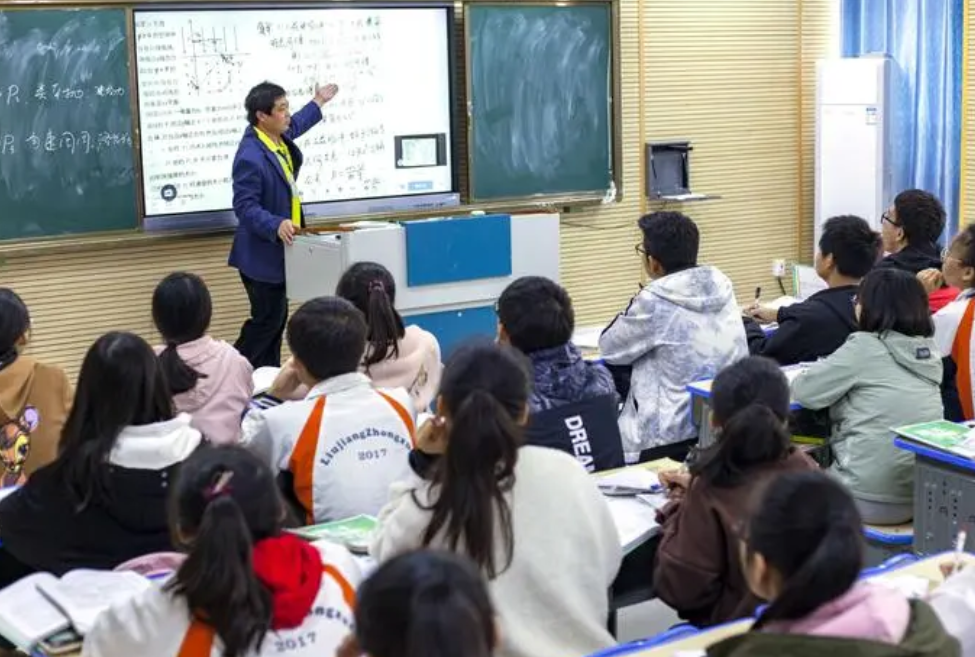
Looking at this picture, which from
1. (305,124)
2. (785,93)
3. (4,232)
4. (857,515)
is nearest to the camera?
(857,515)

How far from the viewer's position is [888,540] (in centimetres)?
370

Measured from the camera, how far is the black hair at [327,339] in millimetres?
3281

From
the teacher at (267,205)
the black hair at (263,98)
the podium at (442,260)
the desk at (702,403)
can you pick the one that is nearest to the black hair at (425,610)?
the desk at (702,403)

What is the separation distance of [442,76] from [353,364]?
3.77 meters

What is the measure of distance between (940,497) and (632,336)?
3.93 ft

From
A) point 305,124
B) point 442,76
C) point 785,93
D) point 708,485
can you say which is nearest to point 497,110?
point 442,76

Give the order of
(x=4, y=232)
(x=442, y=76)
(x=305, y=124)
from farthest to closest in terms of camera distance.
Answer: (x=442, y=76)
(x=305, y=124)
(x=4, y=232)

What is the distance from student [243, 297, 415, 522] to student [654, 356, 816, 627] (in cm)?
71

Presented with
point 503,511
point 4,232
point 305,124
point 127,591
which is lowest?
point 127,591

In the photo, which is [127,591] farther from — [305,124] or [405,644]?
Answer: [305,124]

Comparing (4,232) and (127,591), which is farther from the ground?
(4,232)

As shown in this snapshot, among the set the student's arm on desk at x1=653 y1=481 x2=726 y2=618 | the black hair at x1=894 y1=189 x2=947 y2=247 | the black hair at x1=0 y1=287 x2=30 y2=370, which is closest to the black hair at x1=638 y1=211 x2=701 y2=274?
the black hair at x1=894 y1=189 x2=947 y2=247

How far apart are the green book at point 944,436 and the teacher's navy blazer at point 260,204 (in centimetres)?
309

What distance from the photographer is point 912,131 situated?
7.68 meters
